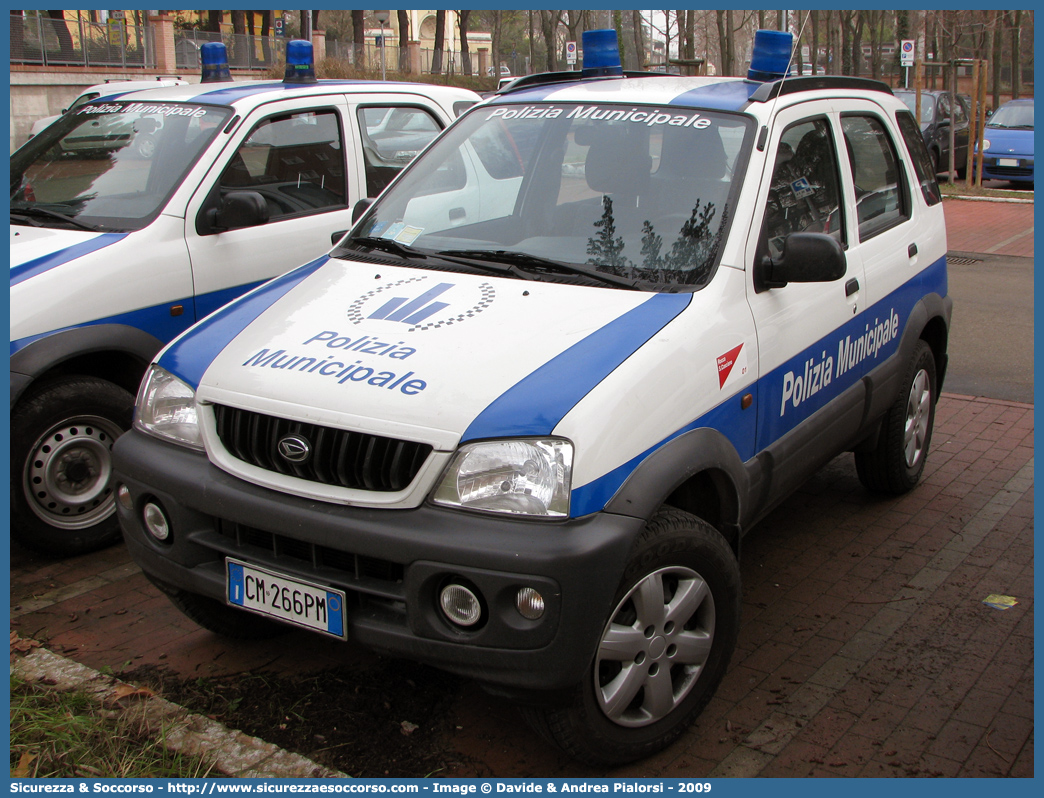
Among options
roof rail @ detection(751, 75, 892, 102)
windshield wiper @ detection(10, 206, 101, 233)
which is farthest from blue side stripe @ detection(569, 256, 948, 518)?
windshield wiper @ detection(10, 206, 101, 233)

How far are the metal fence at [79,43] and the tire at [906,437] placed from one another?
29.4 metres

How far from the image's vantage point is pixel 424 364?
9.87 feet

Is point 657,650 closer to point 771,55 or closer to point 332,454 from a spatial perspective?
point 332,454

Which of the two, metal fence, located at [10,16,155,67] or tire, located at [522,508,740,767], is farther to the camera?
metal fence, located at [10,16,155,67]

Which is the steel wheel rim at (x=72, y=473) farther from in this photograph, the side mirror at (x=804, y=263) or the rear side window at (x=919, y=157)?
the rear side window at (x=919, y=157)

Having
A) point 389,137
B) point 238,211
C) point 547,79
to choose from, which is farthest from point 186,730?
point 389,137

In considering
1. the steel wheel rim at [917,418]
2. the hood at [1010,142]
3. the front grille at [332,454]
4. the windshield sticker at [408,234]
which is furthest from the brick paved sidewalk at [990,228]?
the front grille at [332,454]

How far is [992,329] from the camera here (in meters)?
8.93

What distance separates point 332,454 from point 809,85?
2.62 meters

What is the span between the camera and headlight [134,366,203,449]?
10.7 ft

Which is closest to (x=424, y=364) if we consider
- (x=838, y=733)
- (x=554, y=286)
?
(x=554, y=286)

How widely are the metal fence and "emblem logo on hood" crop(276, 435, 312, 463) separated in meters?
29.8

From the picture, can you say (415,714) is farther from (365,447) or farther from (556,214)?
(556,214)

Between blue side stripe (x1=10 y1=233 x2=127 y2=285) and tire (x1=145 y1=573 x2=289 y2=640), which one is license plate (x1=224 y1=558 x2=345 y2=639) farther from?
blue side stripe (x1=10 y1=233 x2=127 y2=285)
